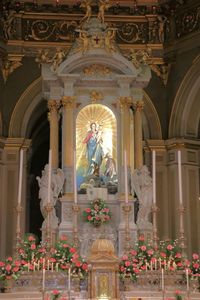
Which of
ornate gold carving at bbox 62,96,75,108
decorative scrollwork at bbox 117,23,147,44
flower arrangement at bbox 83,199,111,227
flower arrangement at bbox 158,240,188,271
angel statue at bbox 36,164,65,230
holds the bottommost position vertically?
flower arrangement at bbox 158,240,188,271

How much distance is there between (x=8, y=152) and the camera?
628 inches

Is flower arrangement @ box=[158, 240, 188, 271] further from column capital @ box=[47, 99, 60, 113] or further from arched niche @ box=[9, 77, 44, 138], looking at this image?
arched niche @ box=[9, 77, 44, 138]

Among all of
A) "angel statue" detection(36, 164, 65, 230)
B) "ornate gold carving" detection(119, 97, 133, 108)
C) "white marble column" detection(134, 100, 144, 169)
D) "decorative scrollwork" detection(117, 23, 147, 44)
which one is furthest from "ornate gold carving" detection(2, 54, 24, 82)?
"angel statue" detection(36, 164, 65, 230)

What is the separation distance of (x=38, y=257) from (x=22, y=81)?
26.1 feet

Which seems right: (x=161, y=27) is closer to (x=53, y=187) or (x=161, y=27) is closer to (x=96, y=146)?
(x=96, y=146)

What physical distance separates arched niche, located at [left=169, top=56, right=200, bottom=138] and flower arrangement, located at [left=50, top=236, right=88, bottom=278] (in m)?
7.31

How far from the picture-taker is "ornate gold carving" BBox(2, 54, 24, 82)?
16.2 metres

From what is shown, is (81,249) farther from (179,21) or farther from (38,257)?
(179,21)

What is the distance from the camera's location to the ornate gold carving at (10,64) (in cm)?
1625

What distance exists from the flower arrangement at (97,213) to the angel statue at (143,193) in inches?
22.2

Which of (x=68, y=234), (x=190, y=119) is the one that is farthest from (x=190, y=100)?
(x=68, y=234)

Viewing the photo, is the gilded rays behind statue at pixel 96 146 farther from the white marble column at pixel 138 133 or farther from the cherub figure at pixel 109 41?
the cherub figure at pixel 109 41

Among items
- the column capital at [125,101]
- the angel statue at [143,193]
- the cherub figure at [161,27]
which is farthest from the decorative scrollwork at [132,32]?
the angel statue at [143,193]

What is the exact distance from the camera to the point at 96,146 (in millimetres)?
11734
